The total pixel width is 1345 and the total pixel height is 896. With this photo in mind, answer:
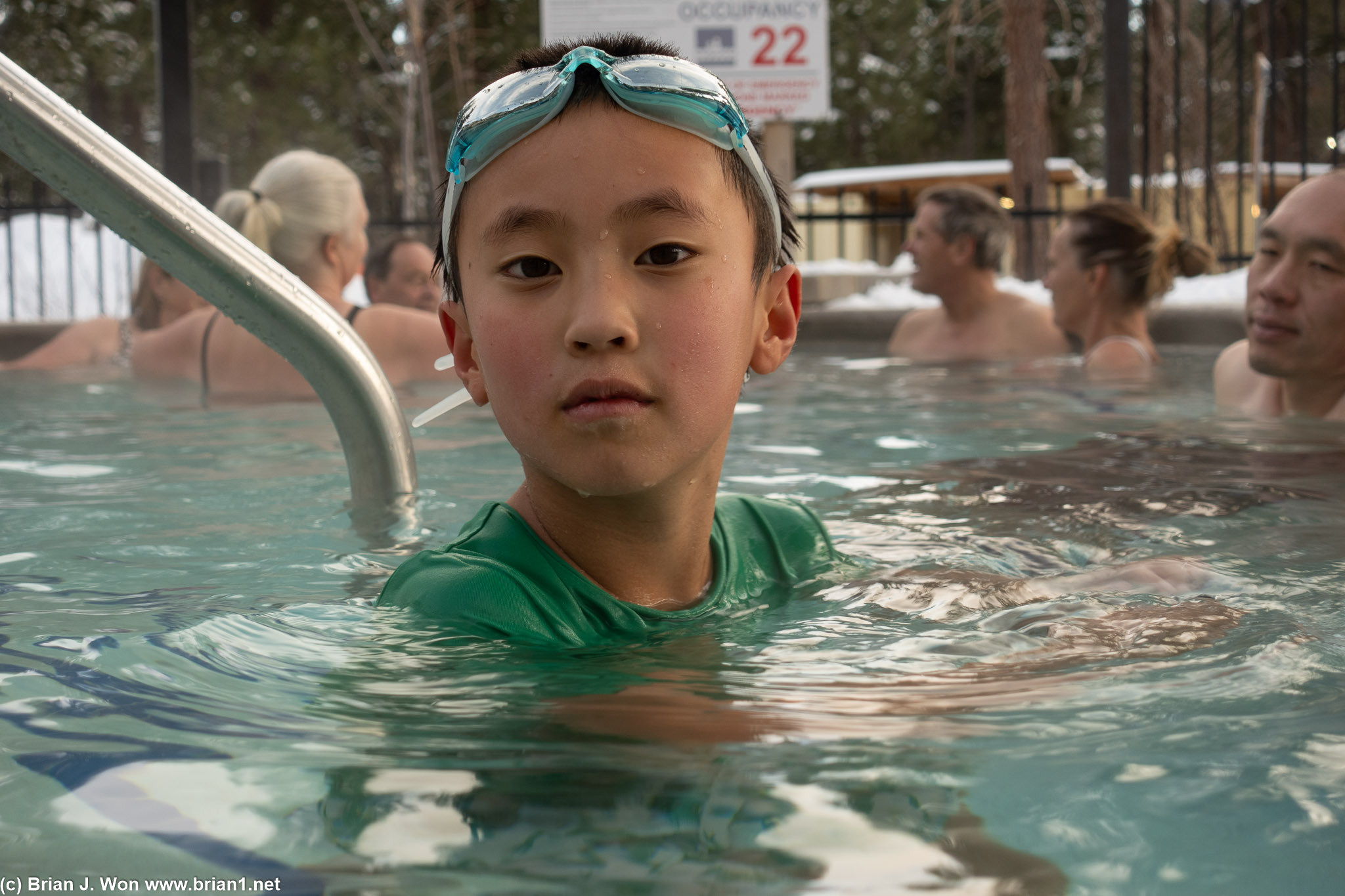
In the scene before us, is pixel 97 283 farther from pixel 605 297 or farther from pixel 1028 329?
pixel 605 297

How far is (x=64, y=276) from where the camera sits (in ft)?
56.6

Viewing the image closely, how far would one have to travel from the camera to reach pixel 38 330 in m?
9.23

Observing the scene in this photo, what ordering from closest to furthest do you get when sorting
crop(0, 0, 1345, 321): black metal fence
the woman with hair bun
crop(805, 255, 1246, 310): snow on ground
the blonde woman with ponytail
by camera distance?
1. the blonde woman with ponytail
2. the woman with hair bun
3. crop(805, 255, 1246, 310): snow on ground
4. crop(0, 0, 1345, 321): black metal fence

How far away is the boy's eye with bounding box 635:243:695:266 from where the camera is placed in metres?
1.74

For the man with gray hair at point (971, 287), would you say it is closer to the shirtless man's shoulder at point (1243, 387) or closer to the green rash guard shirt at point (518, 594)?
the shirtless man's shoulder at point (1243, 387)

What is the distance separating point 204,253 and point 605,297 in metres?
0.88

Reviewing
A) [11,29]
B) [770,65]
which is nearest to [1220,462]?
[770,65]

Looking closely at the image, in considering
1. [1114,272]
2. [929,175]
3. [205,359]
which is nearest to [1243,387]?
[1114,272]

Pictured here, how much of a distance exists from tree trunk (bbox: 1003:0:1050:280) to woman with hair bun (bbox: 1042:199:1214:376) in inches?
290

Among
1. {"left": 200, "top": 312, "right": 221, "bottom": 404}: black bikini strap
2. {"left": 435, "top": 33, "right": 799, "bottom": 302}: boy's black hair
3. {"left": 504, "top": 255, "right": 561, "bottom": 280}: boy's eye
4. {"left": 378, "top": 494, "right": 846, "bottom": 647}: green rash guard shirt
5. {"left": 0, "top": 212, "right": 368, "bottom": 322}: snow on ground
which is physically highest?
{"left": 0, "top": 212, "right": 368, "bottom": 322}: snow on ground

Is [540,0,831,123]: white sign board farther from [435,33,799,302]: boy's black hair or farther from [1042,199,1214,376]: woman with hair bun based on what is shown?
[435,33,799,302]: boy's black hair

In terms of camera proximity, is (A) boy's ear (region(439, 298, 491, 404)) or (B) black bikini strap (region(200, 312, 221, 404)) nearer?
(A) boy's ear (region(439, 298, 491, 404))

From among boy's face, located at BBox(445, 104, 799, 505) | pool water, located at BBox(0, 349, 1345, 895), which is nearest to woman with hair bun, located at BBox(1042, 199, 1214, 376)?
pool water, located at BBox(0, 349, 1345, 895)

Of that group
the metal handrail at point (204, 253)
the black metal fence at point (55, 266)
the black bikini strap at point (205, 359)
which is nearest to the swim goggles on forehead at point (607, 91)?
the metal handrail at point (204, 253)
